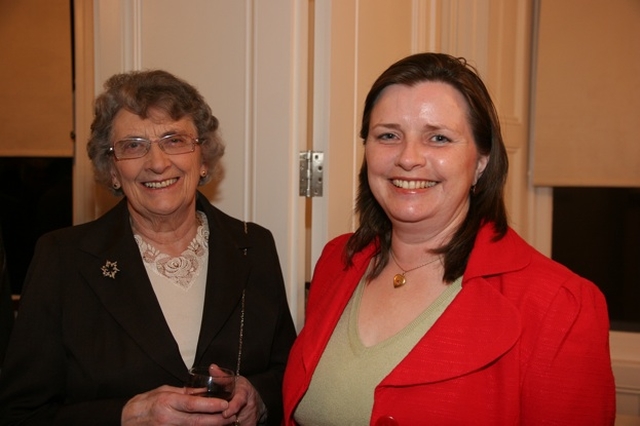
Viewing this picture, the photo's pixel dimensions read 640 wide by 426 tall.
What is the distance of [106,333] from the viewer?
75.2 inches

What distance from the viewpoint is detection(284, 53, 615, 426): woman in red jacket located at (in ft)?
4.90

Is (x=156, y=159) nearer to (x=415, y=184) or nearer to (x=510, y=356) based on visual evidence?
(x=415, y=184)

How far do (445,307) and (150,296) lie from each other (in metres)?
0.85

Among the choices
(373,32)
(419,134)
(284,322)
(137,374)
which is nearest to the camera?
(419,134)

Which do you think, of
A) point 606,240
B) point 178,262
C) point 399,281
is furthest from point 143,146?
point 606,240

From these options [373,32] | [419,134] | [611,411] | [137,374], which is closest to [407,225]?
[419,134]

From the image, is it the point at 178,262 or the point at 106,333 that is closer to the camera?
the point at 106,333

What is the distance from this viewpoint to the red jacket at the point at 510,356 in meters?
1.47

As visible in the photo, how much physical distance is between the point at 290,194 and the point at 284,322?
44cm

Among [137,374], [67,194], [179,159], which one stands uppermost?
[179,159]

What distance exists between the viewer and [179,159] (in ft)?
6.83

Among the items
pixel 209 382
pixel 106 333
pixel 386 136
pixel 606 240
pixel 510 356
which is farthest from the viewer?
pixel 606 240

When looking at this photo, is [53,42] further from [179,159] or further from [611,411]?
[611,411]

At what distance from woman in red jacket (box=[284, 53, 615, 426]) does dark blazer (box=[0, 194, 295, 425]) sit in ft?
0.77
